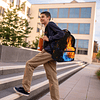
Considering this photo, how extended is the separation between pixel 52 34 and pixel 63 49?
36 centimetres

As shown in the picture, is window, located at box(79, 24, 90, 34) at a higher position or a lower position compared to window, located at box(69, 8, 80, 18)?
lower

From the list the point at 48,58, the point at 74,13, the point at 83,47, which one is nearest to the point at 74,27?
the point at 74,13

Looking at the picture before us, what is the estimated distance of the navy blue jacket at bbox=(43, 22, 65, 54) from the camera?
8.78ft

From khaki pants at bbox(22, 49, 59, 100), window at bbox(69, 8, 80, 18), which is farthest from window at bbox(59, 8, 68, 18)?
khaki pants at bbox(22, 49, 59, 100)

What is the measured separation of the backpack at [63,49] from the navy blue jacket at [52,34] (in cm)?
7

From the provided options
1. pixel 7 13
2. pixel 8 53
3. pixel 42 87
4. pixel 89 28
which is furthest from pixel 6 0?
pixel 89 28

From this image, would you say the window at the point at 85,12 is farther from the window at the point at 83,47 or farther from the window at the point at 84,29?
the window at the point at 83,47

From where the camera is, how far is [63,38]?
2723 mm

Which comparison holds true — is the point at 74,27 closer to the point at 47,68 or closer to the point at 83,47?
the point at 83,47

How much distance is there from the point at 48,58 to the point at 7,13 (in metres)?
7.87

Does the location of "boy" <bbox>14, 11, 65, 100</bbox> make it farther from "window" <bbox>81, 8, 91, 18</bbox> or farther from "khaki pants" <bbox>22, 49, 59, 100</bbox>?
"window" <bbox>81, 8, 91, 18</bbox>

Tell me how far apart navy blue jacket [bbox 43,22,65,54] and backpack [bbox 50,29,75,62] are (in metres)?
0.07

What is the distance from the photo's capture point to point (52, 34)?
2.77m

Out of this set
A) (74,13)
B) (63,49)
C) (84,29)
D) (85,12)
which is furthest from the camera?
(74,13)
